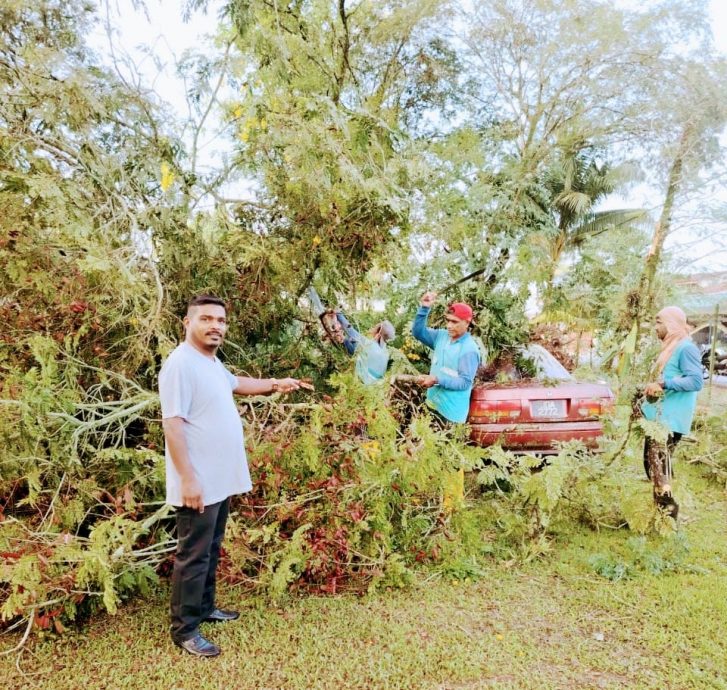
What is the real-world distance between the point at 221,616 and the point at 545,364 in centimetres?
463

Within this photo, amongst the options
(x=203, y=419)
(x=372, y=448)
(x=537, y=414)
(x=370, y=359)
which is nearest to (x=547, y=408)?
(x=537, y=414)

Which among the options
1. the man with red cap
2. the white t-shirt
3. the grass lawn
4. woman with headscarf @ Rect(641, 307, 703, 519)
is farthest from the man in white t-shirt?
woman with headscarf @ Rect(641, 307, 703, 519)

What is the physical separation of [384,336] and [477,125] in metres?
8.18

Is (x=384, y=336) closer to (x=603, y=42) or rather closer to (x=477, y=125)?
(x=477, y=125)

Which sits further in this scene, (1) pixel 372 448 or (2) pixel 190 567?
(1) pixel 372 448

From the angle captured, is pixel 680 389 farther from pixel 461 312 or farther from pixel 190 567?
pixel 190 567

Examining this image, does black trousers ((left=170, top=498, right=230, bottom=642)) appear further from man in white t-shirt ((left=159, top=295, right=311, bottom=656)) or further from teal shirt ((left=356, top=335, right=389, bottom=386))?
teal shirt ((left=356, top=335, right=389, bottom=386))

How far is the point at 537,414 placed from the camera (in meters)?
5.34

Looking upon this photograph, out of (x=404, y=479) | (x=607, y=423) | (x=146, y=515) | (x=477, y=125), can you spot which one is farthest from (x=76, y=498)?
(x=477, y=125)

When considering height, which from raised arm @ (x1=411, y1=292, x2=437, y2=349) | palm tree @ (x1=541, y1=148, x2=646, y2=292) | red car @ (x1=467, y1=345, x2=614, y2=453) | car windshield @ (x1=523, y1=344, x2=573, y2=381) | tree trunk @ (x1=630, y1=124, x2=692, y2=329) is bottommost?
red car @ (x1=467, y1=345, x2=614, y2=453)

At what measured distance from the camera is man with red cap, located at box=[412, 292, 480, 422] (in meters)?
4.76

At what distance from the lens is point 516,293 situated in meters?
6.36

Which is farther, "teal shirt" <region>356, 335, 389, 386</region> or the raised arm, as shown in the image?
the raised arm

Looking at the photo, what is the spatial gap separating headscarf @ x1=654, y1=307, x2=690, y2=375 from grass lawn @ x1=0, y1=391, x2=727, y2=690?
1.58 metres
